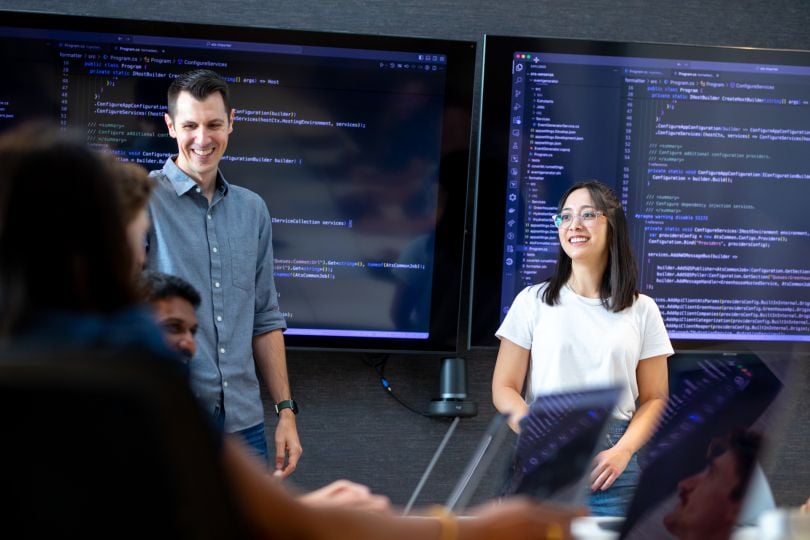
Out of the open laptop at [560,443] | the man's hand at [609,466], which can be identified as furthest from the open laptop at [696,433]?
the man's hand at [609,466]

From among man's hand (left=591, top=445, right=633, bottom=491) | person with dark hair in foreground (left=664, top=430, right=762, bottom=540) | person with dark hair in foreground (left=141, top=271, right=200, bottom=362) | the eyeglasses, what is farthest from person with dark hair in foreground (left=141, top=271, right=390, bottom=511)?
the eyeglasses

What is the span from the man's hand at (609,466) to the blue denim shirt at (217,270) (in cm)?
97

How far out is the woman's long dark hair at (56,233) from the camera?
78cm

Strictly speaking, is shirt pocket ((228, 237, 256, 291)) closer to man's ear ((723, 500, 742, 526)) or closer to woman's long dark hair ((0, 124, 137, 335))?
man's ear ((723, 500, 742, 526))

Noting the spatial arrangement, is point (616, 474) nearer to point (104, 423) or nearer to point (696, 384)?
point (696, 384)

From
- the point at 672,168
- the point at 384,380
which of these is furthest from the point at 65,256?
the point at 672,168

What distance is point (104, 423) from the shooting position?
2.25ft

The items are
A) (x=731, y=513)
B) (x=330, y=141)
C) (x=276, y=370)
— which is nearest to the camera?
(x=731, y=513)

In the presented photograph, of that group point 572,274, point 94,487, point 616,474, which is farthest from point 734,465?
point 572,274

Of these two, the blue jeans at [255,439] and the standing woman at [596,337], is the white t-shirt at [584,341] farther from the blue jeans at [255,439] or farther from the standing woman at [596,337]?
the blue jeans at [255,439]

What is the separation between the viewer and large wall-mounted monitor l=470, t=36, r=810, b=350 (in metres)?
3.27

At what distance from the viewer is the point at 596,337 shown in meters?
2.69

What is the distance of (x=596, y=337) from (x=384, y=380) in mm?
963

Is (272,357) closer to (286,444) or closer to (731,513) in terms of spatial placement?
(286,444)
